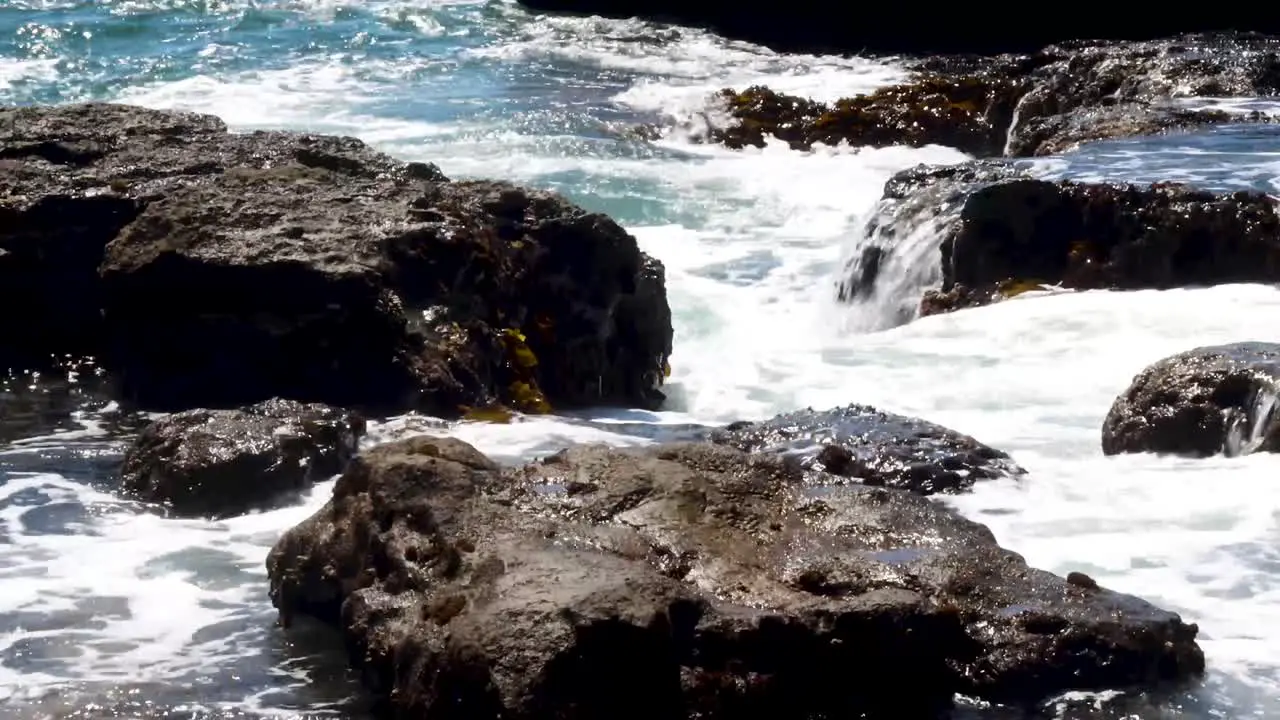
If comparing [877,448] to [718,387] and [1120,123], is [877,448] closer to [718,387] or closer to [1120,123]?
[718,387]

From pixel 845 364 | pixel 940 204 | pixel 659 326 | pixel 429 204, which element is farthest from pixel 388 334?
pixel 940 204

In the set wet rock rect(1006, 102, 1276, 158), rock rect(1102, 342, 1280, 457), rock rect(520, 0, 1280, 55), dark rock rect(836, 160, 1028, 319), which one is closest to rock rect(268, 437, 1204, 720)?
rock rect(1102, 342, 1280, 457)

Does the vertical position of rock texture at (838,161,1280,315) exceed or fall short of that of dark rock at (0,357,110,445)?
it exceeds it

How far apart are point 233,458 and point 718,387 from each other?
3.38 metres

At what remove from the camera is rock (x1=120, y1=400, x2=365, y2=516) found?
600 cm

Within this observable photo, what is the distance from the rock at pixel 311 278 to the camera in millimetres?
7305

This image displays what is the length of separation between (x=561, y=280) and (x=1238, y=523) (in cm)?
354

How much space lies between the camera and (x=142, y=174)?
8516mm

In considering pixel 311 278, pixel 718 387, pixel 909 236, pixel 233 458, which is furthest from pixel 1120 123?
pixel 233 458

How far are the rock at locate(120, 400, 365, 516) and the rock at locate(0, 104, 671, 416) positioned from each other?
0.84m

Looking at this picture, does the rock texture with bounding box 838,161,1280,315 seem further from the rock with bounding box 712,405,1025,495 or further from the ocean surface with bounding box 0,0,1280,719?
the rock with bounding box 712,405,1025,495

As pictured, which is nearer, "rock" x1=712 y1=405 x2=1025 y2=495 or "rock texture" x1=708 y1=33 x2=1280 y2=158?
"rock" x1=712 y1=405 x2=1025 y2=495

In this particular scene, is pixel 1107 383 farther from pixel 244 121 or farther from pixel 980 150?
pixel 244 121

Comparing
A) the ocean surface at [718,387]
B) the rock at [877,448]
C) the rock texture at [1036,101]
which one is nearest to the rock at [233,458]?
the ocean surface at [718,387]
